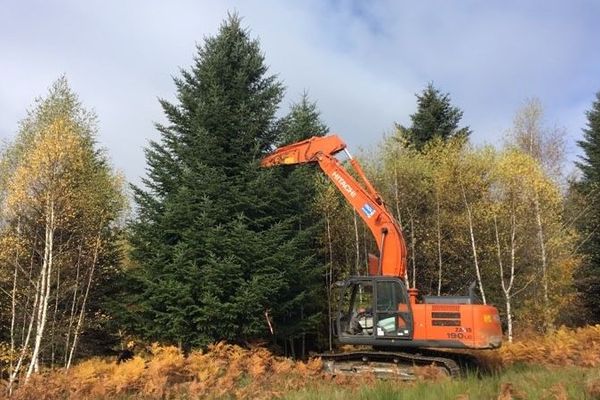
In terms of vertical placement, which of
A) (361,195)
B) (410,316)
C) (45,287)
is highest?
(361,195)

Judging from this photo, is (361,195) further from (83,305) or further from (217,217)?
(83,305)

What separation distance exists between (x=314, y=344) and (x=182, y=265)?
825 cm

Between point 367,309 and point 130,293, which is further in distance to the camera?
point 130,293

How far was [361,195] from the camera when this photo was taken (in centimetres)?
1550

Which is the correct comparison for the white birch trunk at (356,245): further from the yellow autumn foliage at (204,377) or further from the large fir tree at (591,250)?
the large fir tree at (591,250)

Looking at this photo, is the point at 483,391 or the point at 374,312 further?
the point at 374,312

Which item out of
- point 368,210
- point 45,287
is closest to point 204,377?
point 45,287

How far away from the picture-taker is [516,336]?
24125mm

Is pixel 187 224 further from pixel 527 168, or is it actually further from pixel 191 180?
pixel 527 168

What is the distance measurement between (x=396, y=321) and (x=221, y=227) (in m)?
6.15

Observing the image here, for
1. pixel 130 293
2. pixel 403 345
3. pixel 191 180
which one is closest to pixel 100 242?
pixel 130 293

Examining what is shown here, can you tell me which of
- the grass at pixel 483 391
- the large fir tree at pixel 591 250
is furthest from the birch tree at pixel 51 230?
the large fir tree at pixel 591 250

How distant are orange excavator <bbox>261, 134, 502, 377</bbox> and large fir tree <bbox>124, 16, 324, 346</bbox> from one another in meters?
3.29

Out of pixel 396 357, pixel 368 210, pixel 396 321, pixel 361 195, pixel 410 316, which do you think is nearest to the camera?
pixel 410 316
